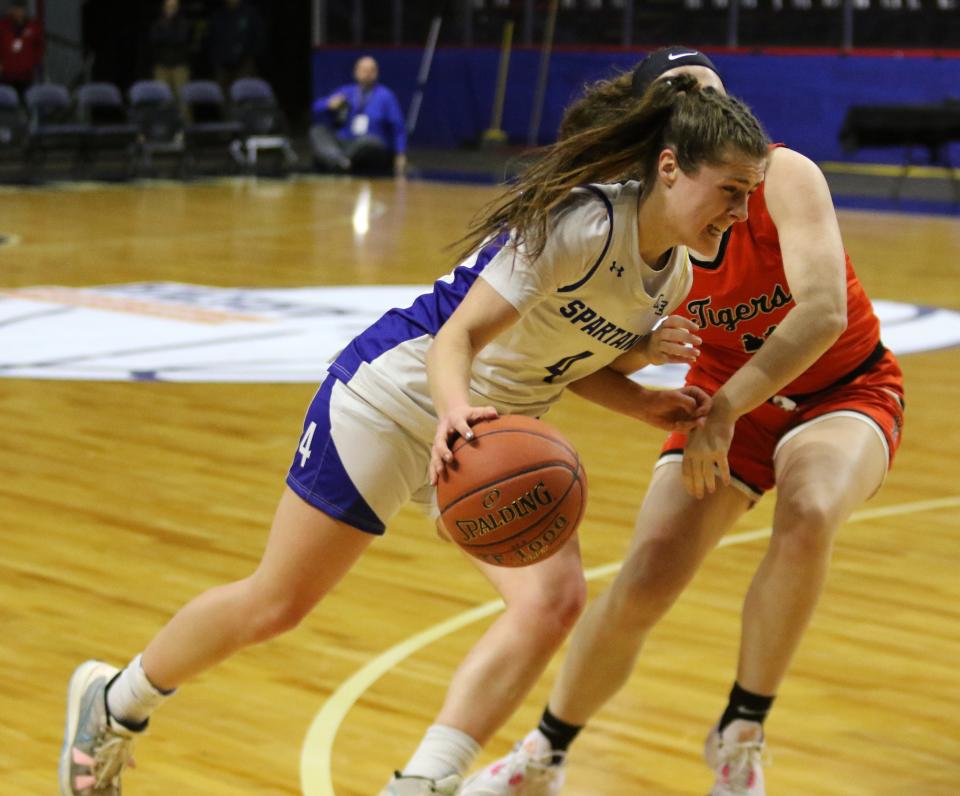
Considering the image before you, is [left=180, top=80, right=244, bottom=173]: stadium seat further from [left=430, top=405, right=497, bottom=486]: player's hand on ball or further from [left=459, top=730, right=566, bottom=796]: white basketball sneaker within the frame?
[left=430, top=405, right=497, bottom=486]: player's hand on ball

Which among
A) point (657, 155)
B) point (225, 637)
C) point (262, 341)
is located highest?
point (657, 155)

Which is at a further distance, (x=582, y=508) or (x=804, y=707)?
(x=804, y=707)

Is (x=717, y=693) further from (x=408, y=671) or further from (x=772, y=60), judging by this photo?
(x=772, y=60)

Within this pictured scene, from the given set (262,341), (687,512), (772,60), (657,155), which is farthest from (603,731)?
(772,60)

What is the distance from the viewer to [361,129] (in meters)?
19.6

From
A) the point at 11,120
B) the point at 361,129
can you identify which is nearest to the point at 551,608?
the point at 11,120

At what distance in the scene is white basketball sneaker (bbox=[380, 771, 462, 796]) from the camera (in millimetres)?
2656

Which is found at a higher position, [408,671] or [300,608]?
[300,608]

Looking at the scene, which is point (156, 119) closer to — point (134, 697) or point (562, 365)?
point (134, 697)

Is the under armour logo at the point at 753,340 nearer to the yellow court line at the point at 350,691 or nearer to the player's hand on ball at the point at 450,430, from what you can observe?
the player's hand on ball at the point at 450,430

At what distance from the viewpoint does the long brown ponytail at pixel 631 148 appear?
103 inches

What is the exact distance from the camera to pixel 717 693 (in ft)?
12.5

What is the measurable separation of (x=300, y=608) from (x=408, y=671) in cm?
108

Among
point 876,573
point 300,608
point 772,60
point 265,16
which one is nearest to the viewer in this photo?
point 300,608
